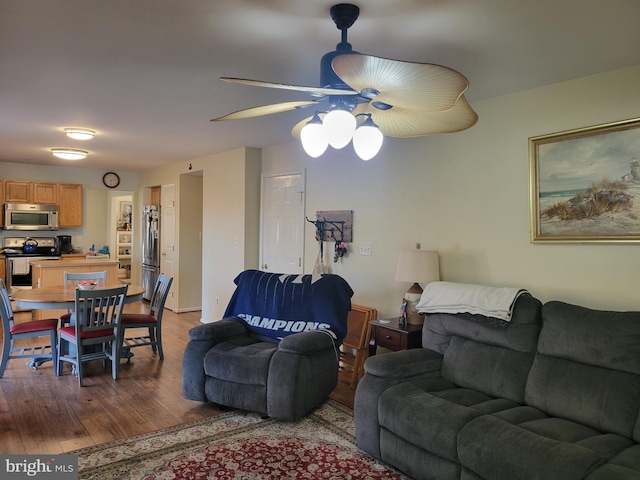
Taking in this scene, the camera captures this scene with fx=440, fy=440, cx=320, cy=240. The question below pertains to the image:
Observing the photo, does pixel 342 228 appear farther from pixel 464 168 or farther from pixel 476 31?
pixel 476 31

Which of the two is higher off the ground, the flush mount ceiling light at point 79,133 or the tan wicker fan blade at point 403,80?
the flush mount ceiling light at point 79,133

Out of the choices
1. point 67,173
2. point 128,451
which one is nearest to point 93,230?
point 67,173

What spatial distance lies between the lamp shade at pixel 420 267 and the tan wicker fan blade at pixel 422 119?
4.17ft

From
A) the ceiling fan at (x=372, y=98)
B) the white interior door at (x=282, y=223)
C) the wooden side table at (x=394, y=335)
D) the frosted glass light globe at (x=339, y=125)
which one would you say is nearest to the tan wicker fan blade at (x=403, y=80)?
the ceiling fan at (x=372, y=98)

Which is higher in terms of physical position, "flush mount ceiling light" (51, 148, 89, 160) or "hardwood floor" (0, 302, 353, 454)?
"flush mount ceiling light" (51, 148, 89, 160)

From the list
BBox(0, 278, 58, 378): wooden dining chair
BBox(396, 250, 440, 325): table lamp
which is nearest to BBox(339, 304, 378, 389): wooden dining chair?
BBox(396, 250, 440, 325): table lamp

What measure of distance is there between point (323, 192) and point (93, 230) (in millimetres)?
7637

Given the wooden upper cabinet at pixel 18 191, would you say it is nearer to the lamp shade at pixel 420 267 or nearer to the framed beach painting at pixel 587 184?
the lamp shade at pixel 420 267

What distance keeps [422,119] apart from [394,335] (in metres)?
1.82

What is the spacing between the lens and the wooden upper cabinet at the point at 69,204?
7.65m

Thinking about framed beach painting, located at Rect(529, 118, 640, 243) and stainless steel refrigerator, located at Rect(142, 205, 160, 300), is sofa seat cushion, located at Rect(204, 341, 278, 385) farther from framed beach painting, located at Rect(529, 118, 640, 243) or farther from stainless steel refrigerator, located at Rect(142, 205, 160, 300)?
stainless steel refrigerator, located at Rect(142, 205, 160, 300)

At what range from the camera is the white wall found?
9.18 feet

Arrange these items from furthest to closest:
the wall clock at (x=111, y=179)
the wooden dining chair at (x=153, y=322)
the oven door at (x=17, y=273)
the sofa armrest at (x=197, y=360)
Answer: the wall clock at (x=111, y=179)
the oven door at (x=17, y=273)
the wooden dining chair at (x=153, y=322)
the sofa armrest at (x=197, y=360)

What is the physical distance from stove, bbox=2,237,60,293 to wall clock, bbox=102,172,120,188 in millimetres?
1353
